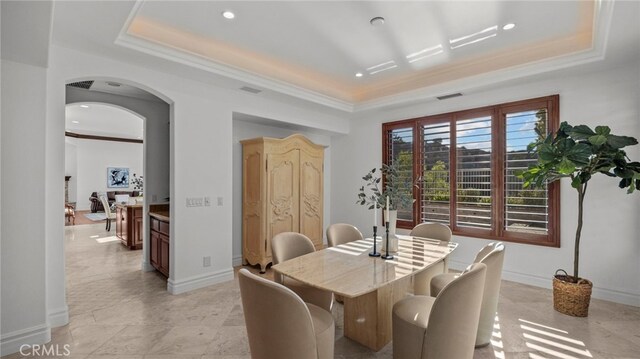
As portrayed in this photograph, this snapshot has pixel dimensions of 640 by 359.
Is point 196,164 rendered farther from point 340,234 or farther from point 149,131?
point 340,234

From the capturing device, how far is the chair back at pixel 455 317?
63.3 inches

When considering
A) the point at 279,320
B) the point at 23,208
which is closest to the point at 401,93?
the point at 279,320

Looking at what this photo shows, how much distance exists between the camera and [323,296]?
101 inches

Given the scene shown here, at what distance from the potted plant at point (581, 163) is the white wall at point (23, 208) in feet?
15.4

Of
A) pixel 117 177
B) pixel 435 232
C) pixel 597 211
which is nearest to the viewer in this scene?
pixel 597 211

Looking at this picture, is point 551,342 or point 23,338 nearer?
point 23,338

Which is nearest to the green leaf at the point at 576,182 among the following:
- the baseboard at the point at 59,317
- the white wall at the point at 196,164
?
the white wall at the point at 196,164

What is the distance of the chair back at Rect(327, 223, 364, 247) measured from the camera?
333 cm

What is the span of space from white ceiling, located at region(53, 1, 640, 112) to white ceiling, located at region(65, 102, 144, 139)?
3.77 meters

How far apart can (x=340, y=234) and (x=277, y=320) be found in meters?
1.99

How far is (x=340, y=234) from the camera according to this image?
3438mm

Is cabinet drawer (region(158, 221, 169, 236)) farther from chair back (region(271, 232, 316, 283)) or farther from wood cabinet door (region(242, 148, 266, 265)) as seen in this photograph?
chair back (region(271, 232, 316, 283))

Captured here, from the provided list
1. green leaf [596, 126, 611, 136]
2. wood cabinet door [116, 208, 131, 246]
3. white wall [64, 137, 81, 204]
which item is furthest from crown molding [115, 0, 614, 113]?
white wall [64, 137, 81, 204]

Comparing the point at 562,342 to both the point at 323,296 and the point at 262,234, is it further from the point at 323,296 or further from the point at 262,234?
the point at 262,234
